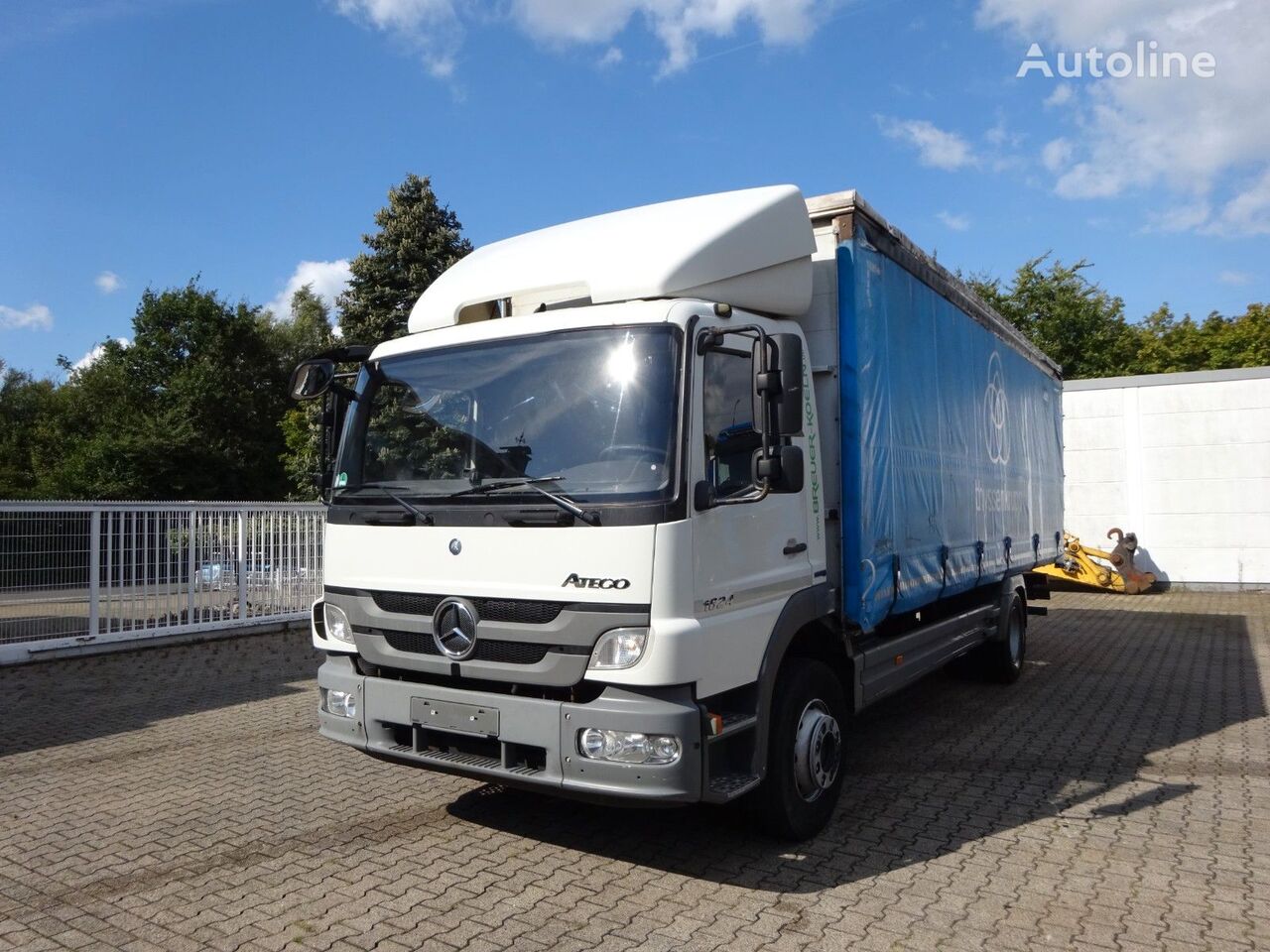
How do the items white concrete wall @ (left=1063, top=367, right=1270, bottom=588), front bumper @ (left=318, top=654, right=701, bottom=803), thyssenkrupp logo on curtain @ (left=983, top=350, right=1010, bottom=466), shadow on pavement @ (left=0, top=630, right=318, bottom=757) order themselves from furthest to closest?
white concrete wall @ (left=1063, top=367, right=1270, bottom=588)
thyssenkrupp logo on curtain @ (left=983, top=350, right=1010, bottom=466)
shadow on pavement @ (left=0, top=630, right=318, bottom=757)
front bumper @ (left=318, top=654, right=701, bottom=803)

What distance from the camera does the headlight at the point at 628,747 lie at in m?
3.76

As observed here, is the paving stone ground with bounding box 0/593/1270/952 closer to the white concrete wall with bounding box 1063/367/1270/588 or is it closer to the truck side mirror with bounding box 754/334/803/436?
the truck side mirror with bounding box 754/334/803/436

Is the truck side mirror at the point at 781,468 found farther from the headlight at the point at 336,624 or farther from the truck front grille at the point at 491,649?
the headlight at the point at 336,624

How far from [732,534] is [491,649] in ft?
3.83

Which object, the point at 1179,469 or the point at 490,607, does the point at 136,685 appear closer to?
the point at 490,607

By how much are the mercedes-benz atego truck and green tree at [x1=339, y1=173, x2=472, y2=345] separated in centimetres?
1865

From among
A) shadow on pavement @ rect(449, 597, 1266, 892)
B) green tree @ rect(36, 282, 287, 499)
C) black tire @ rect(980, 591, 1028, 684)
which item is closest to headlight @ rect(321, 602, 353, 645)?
shadow on pavement @ rect(449, 597, 1266, 892)

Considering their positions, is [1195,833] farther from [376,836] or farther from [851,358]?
[376,836]

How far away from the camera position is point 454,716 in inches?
162

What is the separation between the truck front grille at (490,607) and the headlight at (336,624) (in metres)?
0.31

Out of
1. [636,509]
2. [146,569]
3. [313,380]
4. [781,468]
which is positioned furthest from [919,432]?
[146,569]

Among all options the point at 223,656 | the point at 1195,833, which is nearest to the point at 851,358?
the point at 1195,833

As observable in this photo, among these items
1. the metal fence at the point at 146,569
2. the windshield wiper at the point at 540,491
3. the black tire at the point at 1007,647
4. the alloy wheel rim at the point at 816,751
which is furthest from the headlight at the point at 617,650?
the metal fence at the point at 146,569

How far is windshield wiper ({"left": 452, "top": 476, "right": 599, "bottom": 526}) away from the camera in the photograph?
388 cm
